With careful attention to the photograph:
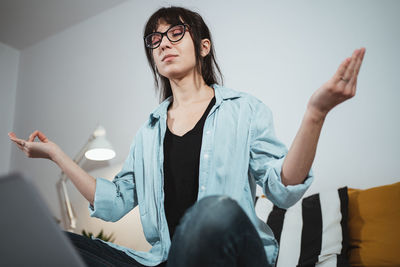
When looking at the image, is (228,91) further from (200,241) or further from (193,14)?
(200,241)

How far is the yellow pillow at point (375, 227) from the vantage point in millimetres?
1223

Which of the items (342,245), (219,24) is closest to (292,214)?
(342,245)

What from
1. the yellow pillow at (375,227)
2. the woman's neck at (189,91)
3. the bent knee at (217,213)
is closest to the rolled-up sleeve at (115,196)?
the woman's neck at (189,91)

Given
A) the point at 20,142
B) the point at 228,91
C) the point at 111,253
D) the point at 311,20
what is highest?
the point at 311,20

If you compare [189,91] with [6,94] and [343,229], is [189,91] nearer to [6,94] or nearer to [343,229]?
[343,229]

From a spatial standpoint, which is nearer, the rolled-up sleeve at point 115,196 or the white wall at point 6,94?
the rolled-up sleeve at point 115,196

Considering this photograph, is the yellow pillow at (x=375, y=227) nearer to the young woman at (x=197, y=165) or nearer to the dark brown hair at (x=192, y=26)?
the young woman at (x=197, y=165)

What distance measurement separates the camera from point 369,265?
4.07 ft

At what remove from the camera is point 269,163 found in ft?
2.96

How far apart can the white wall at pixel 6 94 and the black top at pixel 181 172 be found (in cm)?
294

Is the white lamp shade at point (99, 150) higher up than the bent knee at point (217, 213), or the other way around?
the white lamp shade at point (99, 150)

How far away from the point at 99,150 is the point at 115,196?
125 cm

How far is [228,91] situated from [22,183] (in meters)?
0.88

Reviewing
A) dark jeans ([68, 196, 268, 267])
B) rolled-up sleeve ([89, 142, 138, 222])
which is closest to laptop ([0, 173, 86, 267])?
dark jeans ([68, 196, 268, 267])
